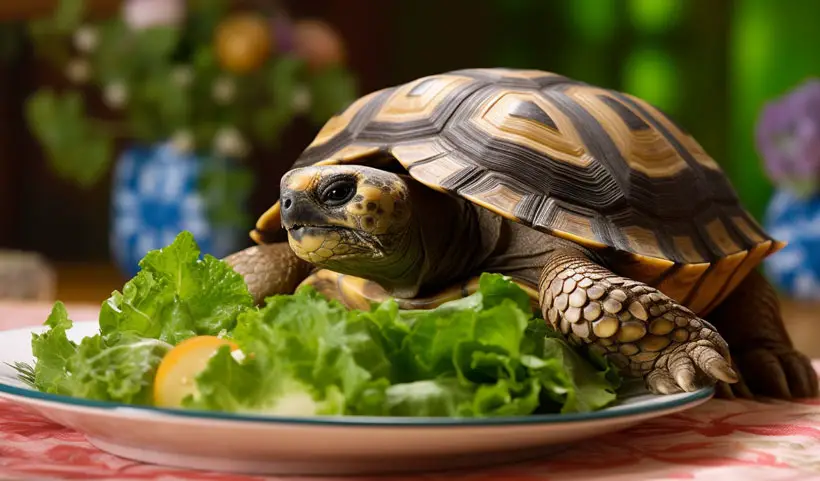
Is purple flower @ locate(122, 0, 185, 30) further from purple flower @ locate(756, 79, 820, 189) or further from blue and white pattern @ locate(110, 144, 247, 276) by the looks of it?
purple flower @ locate(756, 79, 820, 189)

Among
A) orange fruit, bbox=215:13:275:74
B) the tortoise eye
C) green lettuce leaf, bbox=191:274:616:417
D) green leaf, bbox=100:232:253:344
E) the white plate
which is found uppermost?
orange fruit, bbox=215:13:275:74

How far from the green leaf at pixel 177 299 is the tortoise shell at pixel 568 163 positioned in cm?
25

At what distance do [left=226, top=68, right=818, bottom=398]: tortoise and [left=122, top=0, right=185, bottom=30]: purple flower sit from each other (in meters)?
1.35

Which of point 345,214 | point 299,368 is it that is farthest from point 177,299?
point 299,368

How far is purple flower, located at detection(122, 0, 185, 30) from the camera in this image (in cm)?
259

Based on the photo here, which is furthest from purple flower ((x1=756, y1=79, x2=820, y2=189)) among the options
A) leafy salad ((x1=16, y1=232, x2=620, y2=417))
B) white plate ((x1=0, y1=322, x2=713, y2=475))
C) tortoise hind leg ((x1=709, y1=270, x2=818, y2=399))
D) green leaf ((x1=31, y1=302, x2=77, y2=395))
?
green leaf ((x1=31, y1=302, x2=77, y2=395))

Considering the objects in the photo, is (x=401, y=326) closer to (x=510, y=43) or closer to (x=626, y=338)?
(x=626, y=338)

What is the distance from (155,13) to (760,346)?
70.0 inches

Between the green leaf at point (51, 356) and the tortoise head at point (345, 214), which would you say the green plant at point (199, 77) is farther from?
the green leaf at point (51, 356)

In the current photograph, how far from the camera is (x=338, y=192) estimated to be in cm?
108

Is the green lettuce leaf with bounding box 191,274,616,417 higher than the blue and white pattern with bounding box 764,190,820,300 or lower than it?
lower

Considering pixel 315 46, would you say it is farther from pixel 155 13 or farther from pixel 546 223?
pixel 546 223

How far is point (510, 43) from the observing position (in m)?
5.34

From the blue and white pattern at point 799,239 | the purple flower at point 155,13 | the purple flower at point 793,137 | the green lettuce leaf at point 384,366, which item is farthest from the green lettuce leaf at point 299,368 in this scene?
the purple flower at point 793,137
